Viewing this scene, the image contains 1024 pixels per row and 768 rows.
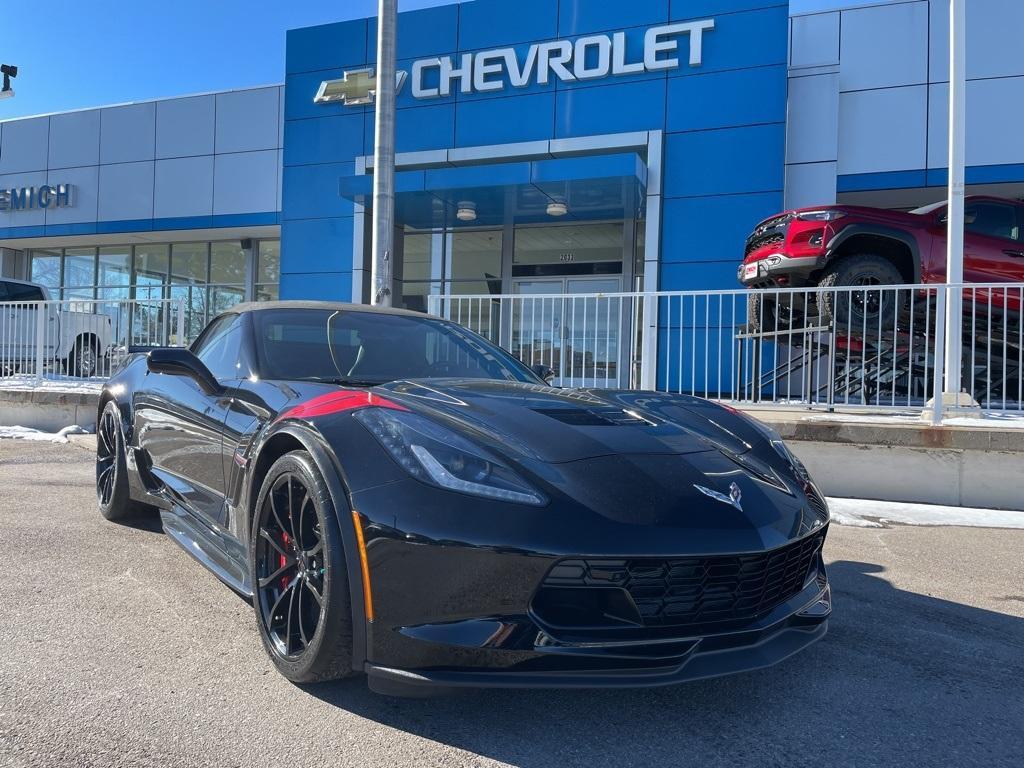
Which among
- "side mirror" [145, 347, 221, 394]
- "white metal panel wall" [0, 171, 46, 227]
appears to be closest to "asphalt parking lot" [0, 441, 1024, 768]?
"side mirror" [145, 347, 221, 394]

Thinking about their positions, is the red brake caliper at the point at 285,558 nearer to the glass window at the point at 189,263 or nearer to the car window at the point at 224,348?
the car window at the point at 224,348

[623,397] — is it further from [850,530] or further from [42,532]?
[42,532]

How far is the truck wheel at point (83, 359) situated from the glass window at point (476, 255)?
6.98 meters

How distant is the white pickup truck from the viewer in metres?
9.69

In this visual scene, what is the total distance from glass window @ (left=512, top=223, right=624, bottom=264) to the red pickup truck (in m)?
6.02

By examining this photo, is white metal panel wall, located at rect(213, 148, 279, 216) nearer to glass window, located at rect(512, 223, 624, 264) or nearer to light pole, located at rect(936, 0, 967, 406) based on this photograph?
glass window, located at rect(512, 223, 624, 264)

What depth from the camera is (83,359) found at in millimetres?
9695

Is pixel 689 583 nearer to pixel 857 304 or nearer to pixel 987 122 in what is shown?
pixel 857 304

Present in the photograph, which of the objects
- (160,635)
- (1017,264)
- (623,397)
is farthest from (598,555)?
(1017,264)

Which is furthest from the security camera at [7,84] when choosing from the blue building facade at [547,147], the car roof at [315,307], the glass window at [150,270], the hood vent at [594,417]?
the hood vent at [594,417]

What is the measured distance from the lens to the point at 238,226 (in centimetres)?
1644

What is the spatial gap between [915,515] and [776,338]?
233 centimetres

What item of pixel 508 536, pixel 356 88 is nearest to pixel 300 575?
pixel 508 536

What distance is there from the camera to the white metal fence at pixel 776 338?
20.4 ft
